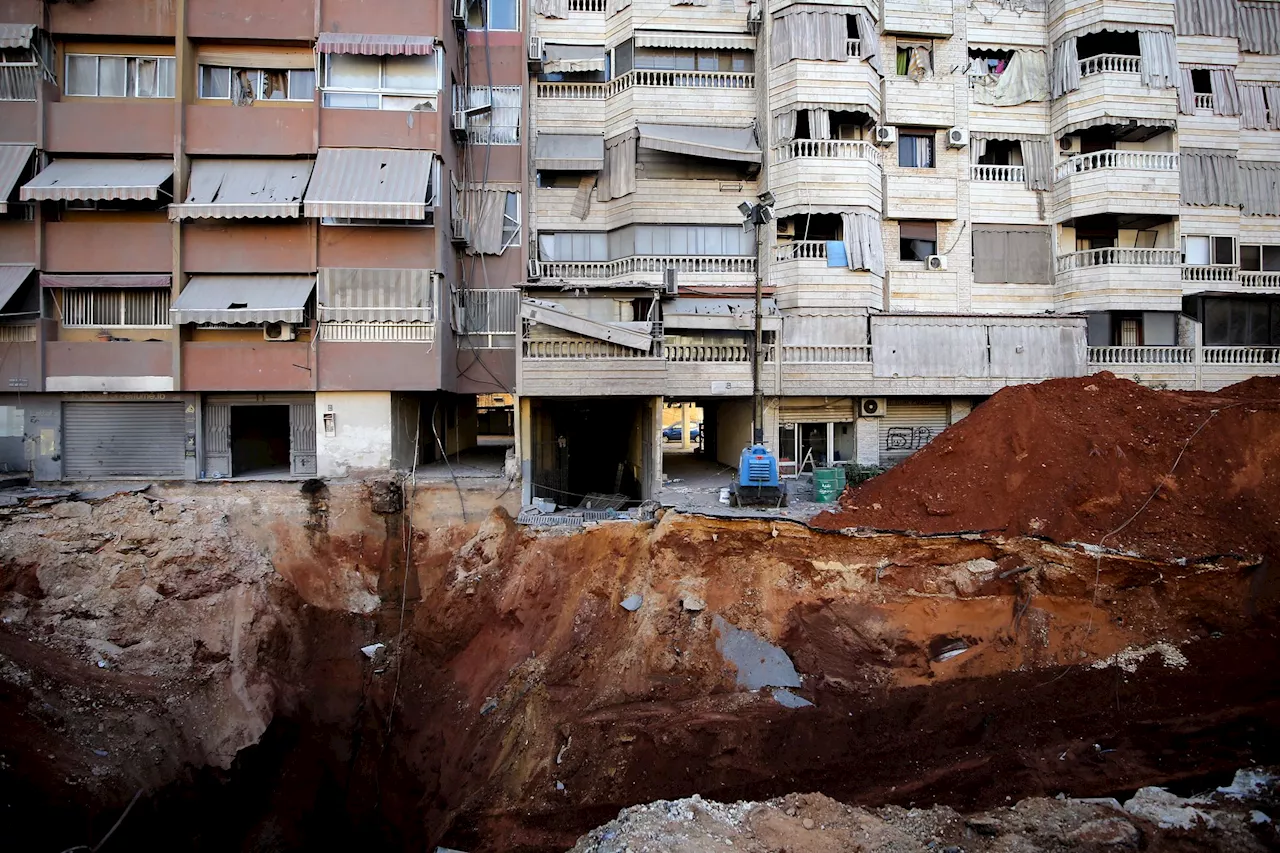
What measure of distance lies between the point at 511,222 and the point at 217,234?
31.2ft

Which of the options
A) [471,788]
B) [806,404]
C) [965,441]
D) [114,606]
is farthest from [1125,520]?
[114,606]

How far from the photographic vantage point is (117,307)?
20953 millimetres

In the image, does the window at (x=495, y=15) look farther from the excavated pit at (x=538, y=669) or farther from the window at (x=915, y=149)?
the excavated pit at (x=538, y=669)

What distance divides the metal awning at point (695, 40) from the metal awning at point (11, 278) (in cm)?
2207

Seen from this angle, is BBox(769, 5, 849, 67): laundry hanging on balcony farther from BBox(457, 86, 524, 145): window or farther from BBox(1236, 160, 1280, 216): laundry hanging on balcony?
BBox(1236, 160, 1280, 216): laundry hanging on balcony

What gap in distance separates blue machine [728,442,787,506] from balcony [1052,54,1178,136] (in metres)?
19.9

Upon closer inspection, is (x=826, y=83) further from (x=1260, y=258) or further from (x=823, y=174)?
(x=1260, y=258)

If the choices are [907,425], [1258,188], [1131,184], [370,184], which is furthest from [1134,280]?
[370,184]

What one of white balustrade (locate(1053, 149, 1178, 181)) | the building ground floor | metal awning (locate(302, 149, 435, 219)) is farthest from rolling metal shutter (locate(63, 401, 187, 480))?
white balustrade (locate(1053, 149, 1178, 181))

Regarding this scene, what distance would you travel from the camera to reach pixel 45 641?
15750 millimetres

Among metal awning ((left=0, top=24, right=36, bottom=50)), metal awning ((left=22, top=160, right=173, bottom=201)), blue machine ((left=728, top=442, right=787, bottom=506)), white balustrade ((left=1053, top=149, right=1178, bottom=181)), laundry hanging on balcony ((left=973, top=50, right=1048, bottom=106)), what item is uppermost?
laundry hanging on balcony ((left=973, top=50, right=1048, bottom=106))

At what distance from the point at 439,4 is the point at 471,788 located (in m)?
22.8

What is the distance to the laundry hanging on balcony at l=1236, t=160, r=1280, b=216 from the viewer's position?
2581 centimetres

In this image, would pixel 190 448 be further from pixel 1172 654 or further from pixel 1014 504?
pixel 1172 654
